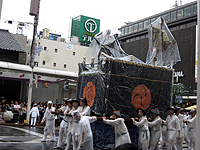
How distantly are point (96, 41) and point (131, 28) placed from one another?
156 feet

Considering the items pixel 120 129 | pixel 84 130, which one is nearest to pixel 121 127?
pixel 120 129

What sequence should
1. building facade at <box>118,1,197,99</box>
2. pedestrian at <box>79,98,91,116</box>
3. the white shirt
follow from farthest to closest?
building facade at <box>118,1,197,99</box> → pedestrian at <box>79,98,91,116</box> → the white shirt

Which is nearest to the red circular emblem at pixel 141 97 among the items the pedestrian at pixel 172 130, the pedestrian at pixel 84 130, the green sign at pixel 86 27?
the pedestrian at pixel 172 130

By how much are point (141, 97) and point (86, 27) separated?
32250 millimetres

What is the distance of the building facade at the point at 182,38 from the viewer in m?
36.6

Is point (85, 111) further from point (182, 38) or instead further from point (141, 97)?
point (182, 38)

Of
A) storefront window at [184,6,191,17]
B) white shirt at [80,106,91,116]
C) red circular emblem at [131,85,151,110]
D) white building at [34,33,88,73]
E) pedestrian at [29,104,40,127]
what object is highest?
storefront window at [184,6,191,17]

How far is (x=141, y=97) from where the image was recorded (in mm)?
10586

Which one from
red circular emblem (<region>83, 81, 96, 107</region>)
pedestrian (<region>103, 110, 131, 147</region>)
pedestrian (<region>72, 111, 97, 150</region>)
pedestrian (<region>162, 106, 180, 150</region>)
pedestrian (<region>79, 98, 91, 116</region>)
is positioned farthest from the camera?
red circular emblem (<region>83, 81, 96, 107</region>)

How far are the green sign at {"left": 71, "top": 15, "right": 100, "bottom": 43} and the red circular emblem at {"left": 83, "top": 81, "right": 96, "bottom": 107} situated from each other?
30.3m

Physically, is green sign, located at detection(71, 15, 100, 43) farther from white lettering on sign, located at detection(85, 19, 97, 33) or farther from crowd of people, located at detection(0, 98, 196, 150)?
crowd of people, located at detection(0, 98, 196, 150)

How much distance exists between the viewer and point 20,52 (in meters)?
25.9

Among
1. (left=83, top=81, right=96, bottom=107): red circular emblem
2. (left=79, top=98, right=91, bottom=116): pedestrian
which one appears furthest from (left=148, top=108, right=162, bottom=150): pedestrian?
(left=83, top=81, right=96, bottom=107): red circular emblem

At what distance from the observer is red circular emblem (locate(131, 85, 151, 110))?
1045cm
